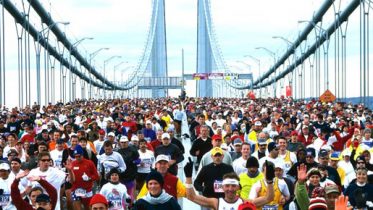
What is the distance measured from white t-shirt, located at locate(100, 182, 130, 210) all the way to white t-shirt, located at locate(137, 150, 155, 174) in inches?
120

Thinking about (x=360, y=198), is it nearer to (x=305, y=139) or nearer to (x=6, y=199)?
(x=6, y=199)

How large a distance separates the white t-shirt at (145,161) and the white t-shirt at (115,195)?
304 centimetres

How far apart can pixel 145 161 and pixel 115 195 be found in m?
3.51

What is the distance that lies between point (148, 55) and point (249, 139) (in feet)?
414

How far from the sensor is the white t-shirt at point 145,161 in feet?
50.4

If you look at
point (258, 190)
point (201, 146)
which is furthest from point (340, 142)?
point (258, 190)

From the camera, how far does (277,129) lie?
2316cm

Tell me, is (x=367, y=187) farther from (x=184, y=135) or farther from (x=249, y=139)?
(x=184, y=135)

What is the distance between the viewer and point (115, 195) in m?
12.1

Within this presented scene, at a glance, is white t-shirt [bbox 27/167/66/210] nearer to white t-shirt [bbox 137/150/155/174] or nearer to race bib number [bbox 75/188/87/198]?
race bib number [bbox 75/188/87/198]

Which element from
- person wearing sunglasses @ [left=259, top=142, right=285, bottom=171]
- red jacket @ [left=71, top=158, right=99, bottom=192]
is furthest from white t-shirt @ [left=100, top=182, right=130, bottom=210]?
person wearing sunglasses @ [left=259, top=142, right=285, bottom=171]

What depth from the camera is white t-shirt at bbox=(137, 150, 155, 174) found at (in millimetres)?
15352

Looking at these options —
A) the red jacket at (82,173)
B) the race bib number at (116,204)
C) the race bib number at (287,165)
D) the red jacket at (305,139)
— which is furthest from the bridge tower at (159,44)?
the race bib number at (116,204)

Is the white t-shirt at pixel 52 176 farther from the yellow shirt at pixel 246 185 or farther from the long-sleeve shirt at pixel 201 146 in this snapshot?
the long-sleeve shirt at pixel 201 146
